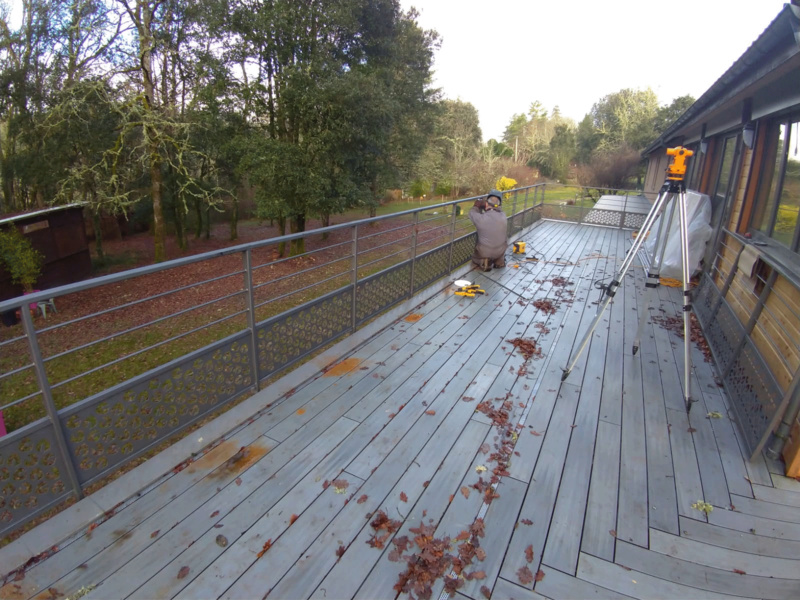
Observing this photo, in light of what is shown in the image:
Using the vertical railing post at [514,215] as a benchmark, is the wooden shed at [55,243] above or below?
below

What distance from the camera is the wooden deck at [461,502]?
1.63 meters

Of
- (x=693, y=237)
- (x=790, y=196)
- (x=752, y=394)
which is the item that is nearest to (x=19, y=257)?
(x=752, y=394)

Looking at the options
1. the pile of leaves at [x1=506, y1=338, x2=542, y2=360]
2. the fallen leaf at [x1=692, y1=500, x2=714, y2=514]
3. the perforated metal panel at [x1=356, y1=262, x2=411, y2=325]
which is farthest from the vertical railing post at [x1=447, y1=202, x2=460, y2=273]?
the fallen leaf at [x1=692, y1=500, x2=714, y2=514]

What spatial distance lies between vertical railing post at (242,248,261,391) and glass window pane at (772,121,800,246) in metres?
4.15

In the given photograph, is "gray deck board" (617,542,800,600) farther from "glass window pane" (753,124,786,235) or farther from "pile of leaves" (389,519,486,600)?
"glass window pane" (753,124,786,235)

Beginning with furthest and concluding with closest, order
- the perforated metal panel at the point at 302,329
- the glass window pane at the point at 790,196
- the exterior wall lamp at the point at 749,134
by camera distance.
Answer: the exterior wall lamp at the point at 749,134 < the glass window pane at the point at 790,196 < the perforated metal panel at the point at 302,329

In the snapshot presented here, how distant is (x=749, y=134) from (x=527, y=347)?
144 inches

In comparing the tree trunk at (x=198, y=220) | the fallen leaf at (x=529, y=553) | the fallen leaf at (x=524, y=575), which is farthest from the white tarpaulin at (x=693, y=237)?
the tree trunk at (x=198, y=220)

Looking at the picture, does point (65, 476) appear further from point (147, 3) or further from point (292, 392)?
point (147, 3)

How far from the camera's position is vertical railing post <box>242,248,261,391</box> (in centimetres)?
250

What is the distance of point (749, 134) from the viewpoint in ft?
14.7

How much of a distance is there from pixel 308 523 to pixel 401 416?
3.11 ft

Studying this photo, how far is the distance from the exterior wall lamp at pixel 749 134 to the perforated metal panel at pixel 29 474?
6.50m

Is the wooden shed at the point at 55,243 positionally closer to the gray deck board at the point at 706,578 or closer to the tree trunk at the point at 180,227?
the tree trunk at the point at 180,227
